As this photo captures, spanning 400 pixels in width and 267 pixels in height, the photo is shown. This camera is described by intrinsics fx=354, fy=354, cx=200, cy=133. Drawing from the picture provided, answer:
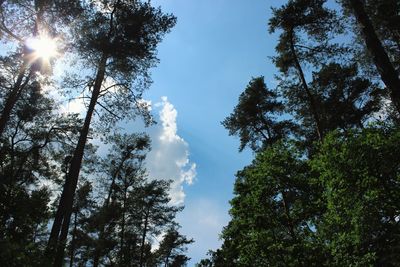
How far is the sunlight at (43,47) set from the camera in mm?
16609

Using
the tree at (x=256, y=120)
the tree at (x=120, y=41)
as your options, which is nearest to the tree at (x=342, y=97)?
the tree at (x=256, y=120)

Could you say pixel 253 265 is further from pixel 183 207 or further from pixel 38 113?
pixel 183 207

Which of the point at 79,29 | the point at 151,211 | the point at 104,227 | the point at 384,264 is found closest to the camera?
the point at 384,264

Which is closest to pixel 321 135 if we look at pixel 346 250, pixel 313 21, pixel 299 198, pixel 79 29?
pixel 299 198

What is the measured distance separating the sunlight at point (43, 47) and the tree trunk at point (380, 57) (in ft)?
43.1

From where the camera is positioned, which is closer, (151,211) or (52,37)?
(52,37)

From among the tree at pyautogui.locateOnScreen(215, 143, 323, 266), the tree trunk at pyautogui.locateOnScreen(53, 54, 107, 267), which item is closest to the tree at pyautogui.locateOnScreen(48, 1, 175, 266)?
the tree trunk at pyautogui.locateOnScreen(53, 54, 107, 267)

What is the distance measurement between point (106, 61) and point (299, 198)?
33.1 ft

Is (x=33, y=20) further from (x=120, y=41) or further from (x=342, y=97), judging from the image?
(x=342, y=97)

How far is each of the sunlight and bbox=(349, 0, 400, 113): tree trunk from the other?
13.1 metres

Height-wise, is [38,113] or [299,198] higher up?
[38,113]

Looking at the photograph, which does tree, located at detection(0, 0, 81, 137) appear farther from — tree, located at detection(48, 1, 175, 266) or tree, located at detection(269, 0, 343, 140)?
tree, located at detection(269, 0, 343, 140)

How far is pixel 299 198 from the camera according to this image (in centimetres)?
1232

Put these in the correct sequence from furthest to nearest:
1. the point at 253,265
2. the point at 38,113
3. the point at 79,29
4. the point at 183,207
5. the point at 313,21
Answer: the point at 183,207 → the point at 38,113 → the point at 313,21 → the point at 79,29 → the point at 253,265
